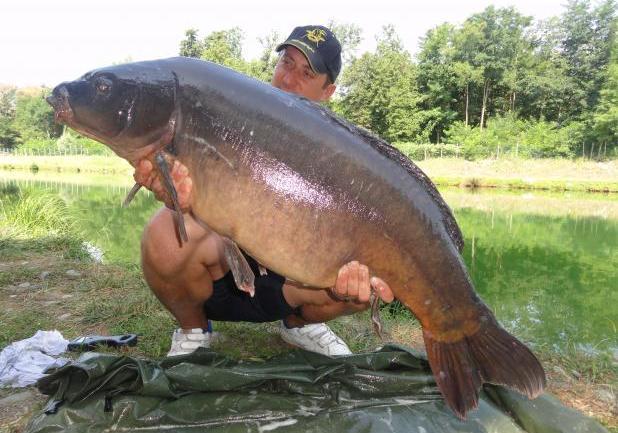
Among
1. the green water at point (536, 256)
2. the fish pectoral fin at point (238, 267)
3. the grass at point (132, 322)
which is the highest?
the fish pectoral fin at point (238, 267)

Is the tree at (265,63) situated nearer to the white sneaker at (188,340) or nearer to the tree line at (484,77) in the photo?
the tree line at (484,77)

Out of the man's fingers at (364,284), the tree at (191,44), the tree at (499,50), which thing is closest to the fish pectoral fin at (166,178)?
the man's fingers at (364,284)

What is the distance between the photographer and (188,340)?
219 cm

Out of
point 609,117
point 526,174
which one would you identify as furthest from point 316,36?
point 609,117

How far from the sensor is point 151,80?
1.52m

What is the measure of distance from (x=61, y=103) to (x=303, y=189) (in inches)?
31.3

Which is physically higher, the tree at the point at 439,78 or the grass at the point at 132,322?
the tree at the point at 439,78

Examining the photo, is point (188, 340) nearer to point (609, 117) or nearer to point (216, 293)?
point (216, 293)

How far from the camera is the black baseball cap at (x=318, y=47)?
2479 mm

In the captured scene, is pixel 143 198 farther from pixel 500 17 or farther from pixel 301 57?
pixel 500 17

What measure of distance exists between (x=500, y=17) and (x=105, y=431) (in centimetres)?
3960

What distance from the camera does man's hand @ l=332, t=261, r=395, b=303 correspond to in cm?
164

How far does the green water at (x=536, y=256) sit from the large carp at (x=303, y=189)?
1619 millimetres

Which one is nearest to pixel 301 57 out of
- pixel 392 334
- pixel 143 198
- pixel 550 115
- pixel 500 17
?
pixel 392 334
